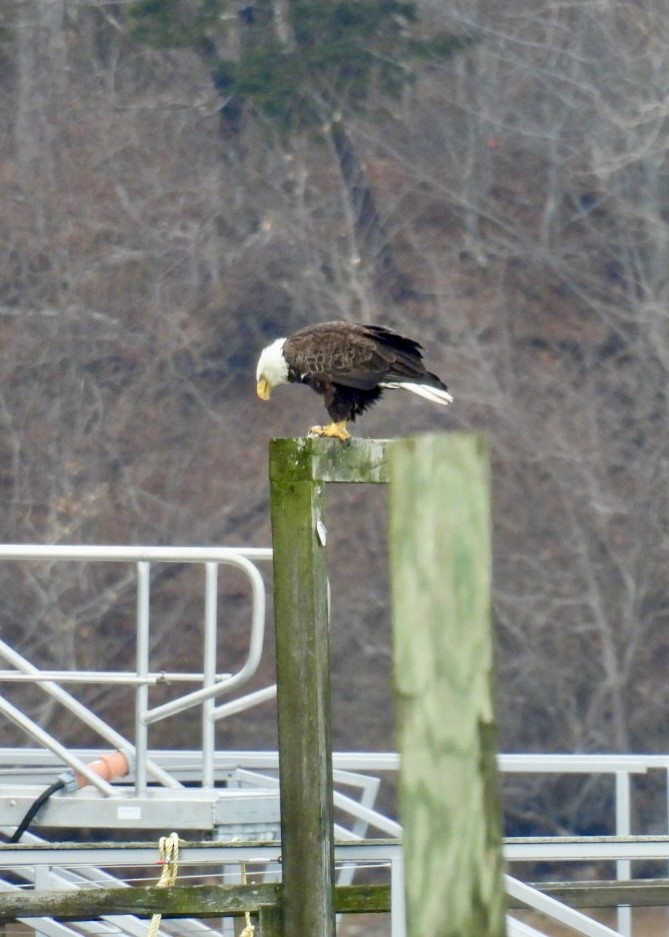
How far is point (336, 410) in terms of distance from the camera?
17.6ft

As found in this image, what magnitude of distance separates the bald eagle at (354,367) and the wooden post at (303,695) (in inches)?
56.5

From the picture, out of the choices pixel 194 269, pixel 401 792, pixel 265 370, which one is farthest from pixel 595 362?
pixel 401 792

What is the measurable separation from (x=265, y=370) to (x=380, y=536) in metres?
8.92

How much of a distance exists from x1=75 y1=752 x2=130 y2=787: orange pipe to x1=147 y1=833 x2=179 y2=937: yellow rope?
49.4 inches

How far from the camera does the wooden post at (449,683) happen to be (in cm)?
200

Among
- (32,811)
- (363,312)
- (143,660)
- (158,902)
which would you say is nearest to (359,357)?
(143,660)

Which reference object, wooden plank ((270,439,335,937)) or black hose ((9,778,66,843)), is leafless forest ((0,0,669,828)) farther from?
wooden plank ((270,439,335,937))

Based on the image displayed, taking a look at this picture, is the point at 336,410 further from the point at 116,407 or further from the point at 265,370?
the point at 116,407

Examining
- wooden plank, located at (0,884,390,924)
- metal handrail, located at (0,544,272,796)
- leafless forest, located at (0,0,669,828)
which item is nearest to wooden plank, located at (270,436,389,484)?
wooden plank, located at (0,884,390,924)

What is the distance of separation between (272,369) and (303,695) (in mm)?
2254

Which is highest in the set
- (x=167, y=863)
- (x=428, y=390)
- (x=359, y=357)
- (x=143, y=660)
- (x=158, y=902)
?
(x=359, y=357)

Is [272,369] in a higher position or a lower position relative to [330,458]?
higher

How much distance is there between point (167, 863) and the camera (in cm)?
384

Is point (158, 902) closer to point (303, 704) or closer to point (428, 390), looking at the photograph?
point (303, 704)
